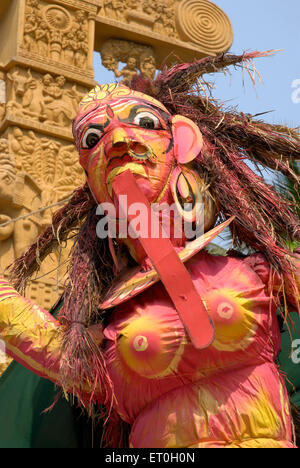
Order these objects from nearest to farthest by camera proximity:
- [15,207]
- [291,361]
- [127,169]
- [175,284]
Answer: [175,284], [127,169], [291,361], [15,207]

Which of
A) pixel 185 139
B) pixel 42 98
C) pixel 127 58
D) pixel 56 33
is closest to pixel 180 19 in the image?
pixel 127 58

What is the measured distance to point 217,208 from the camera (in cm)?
199

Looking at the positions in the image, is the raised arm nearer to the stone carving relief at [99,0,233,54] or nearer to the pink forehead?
the pink forehead

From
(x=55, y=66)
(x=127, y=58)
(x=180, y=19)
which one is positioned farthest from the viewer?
(x=180, y=19)

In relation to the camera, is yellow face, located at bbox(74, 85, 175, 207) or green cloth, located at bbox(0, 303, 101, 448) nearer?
yellow face, located at bbox(74, 85, 175, 207)

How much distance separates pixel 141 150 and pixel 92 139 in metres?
0.12

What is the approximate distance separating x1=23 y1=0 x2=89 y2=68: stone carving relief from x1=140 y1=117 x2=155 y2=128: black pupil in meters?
1.49

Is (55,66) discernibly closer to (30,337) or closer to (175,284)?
(30,337)

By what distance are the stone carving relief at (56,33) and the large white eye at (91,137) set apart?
1.46 meters

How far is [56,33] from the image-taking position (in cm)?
339

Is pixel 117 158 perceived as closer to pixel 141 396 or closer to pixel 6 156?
pixel 141 396

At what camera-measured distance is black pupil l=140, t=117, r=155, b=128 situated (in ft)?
6.41

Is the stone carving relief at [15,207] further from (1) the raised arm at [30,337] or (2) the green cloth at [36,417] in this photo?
(1) the raised arm at [30,337]

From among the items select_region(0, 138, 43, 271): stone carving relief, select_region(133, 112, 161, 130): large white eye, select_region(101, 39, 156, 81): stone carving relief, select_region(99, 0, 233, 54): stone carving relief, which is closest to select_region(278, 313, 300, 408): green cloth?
select_region(133, 112, 161, 130): large white eye
